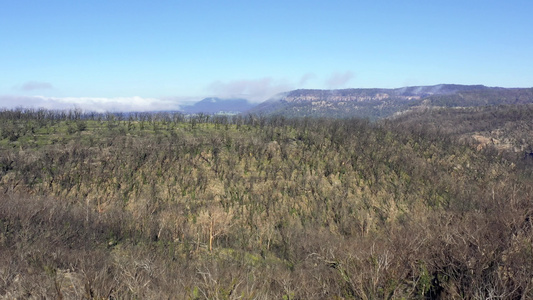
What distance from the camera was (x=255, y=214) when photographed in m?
67.7

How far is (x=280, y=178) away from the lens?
3063 inches

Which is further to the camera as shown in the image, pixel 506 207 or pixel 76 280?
pixel 506 207

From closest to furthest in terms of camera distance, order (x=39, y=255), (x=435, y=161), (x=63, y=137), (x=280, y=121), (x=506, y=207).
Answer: (x=39, y=255)
(x=506, y=207)
(x=63, y=137)
(x=435, y=161)
(x=280, y=121)

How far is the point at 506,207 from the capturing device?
135 feet

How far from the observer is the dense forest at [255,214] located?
27031mm

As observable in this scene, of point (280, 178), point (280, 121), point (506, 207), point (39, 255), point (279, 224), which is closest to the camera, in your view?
point (39, 255)

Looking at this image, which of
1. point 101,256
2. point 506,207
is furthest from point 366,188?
point 101,256

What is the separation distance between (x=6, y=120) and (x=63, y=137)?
28696 mm

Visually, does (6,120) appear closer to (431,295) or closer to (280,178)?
(280,178)

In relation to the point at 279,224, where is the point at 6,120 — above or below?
above

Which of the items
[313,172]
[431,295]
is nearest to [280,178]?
[313,172]

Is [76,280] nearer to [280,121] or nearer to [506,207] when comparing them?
[506,207]

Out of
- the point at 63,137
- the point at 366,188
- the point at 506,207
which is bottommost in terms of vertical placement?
the point at 366,188

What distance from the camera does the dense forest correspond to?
2703 cm
